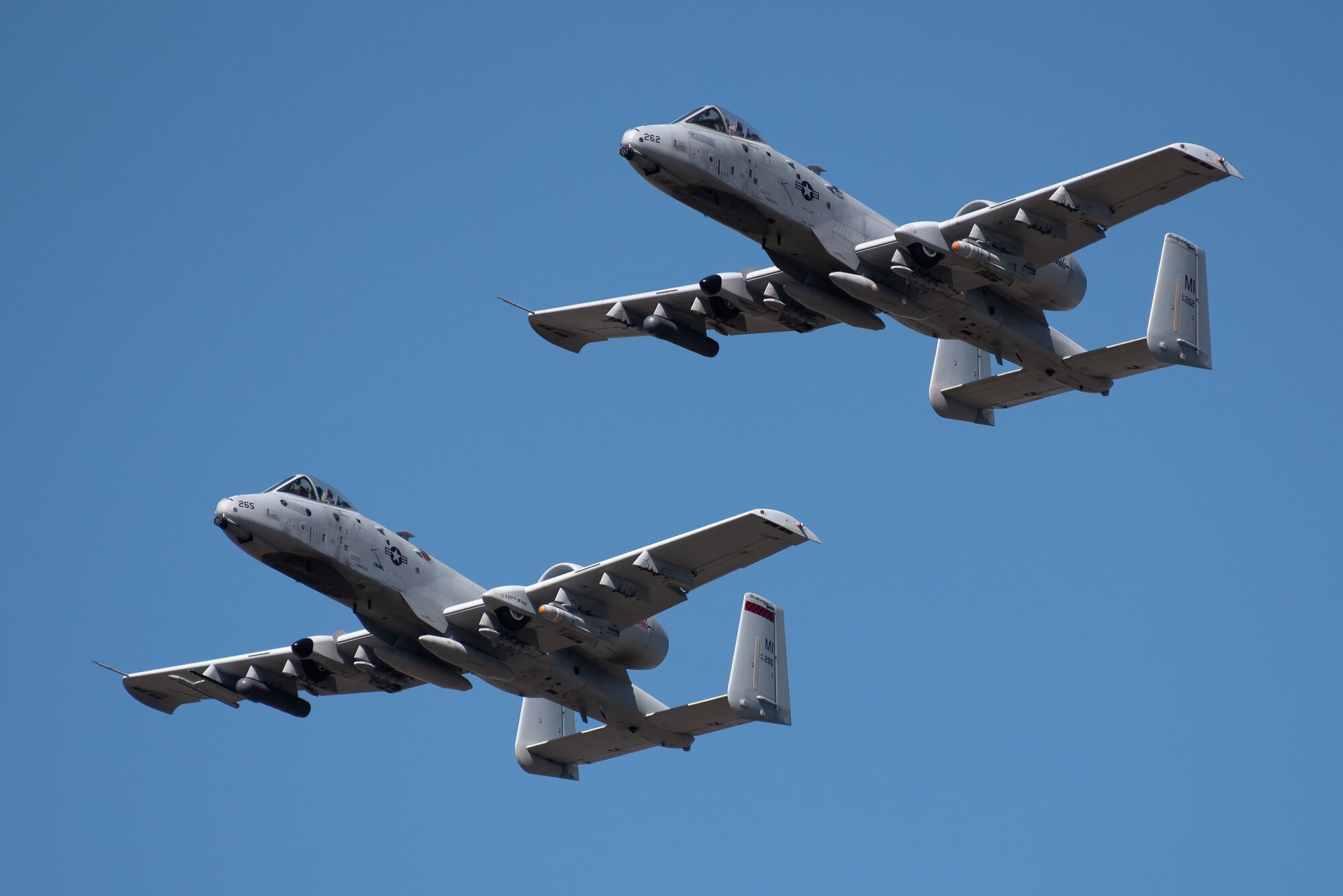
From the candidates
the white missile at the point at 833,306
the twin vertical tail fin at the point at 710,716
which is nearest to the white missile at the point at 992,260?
the white missile at the point at 833,306

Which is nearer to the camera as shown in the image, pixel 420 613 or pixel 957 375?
pixel 420 613

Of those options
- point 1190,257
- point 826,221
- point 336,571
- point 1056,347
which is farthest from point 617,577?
point 1190,257

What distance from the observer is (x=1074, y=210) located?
50.9m

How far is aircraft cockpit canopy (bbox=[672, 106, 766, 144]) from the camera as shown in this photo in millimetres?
50750

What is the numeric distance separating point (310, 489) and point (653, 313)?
435 inches

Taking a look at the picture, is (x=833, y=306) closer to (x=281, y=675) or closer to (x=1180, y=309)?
(x=1180, y=309)

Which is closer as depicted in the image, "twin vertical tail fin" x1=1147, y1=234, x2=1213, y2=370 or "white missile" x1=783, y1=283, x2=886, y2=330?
"white missile" x1=783, y1=283, x2=886, y2=330

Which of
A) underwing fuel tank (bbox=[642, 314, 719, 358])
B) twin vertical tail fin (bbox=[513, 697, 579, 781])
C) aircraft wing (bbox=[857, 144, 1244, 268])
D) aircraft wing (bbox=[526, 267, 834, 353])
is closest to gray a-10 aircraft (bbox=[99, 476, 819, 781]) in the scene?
twin vertical tail fin (bbox=[513, 697, 579, 781])

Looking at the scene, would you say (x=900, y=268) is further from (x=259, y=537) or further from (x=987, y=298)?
(x=259, y=537)

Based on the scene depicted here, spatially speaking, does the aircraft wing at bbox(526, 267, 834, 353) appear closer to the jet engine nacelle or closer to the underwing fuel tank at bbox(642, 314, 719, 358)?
the underwing fuel tank at bbox(642, 314, 719, 358)

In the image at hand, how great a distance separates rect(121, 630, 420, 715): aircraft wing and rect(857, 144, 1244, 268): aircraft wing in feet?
52.5

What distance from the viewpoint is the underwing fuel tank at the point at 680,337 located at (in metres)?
55.0

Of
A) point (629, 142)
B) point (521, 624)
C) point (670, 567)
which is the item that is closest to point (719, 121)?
point (629, 142)

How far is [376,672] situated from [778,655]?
10.00 m
